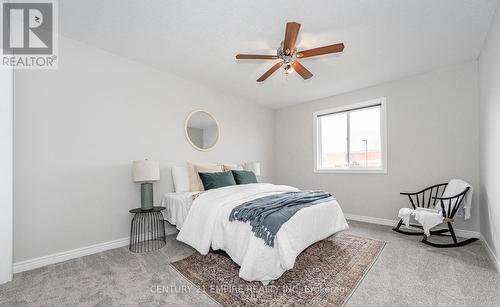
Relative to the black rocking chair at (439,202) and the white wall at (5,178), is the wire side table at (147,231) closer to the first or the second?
the white wall at (5,178)

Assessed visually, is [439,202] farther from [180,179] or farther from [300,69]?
[180,179]


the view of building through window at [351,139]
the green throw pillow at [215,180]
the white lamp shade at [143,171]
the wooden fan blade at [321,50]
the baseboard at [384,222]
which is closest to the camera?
the wooden fan blade at [321,50]

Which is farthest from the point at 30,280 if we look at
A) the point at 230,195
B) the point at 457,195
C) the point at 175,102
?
the point at 457,195

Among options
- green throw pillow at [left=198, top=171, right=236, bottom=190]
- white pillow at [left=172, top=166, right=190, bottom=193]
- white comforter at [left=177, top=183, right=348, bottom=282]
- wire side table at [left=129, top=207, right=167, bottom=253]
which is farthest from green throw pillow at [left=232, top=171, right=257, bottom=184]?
wire side table at [left=129, top=207, right=167, bottom=253]

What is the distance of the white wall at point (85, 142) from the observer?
7.77 feet

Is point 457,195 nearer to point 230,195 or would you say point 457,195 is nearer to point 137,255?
point 230,195

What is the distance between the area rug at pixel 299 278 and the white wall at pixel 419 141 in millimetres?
1538

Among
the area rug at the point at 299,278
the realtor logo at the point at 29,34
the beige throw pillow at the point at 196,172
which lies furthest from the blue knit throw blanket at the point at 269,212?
the realtor logo at the point at 29,34

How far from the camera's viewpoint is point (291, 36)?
2.13m

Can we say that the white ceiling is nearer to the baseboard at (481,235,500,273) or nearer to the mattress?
the mattress

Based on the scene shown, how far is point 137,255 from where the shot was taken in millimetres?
2658

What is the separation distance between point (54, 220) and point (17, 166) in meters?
0.69

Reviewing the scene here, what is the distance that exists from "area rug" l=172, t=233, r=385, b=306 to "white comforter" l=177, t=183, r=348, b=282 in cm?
13

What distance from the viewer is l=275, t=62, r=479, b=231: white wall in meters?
3.23
